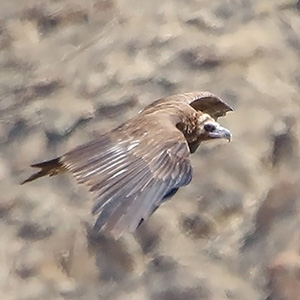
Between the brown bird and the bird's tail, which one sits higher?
the brown bird

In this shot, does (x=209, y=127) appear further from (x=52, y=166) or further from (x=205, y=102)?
(x=52, y=166)

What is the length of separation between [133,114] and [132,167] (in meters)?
1.61

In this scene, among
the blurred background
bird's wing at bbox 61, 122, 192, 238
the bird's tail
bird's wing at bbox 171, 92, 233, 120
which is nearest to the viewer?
bird's wing at bbox 61, 122, 192, 238

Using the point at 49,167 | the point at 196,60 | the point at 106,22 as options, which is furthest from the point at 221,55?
the point at 49,167

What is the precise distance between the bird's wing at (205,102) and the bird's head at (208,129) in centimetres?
9

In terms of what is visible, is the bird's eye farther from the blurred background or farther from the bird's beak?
the blurred background

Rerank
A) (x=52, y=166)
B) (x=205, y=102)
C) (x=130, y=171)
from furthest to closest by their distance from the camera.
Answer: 1. (x=205, y=102)
2. (x=52, y=166)
3. (x=130, y=171)

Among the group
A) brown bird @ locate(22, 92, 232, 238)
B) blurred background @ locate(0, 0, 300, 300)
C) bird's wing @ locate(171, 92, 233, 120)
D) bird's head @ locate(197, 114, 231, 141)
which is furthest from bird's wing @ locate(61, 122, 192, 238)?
blurred background @ locate(0, 0, 300, 300)

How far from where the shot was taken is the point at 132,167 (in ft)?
9.40

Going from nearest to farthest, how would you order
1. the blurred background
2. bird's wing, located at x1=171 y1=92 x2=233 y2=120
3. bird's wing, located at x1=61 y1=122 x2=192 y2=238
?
bird's wing, located at x1=61 y1=122 x2=192 y2=238, bird's wing, located at x1=171 y1=92 x2=233 y2=120, the blurred background

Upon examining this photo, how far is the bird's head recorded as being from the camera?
3436 mm

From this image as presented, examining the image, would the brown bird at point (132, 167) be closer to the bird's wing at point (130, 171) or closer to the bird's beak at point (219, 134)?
the bird's wing at point (130, 171)

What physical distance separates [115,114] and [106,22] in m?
0.47

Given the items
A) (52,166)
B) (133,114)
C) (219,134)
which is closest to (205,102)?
(219,134)
